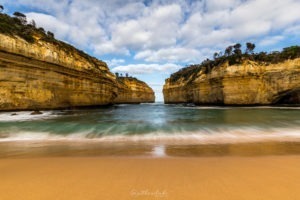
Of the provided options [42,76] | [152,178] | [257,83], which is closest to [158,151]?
[152,178]

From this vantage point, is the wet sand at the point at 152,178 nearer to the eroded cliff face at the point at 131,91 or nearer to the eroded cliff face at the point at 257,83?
the eroded cliff face at the point at 257,83

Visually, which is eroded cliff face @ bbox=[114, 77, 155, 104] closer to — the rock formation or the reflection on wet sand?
the rock formation

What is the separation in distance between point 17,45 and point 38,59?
230 cm

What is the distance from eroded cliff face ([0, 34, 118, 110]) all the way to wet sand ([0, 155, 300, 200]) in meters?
16.0

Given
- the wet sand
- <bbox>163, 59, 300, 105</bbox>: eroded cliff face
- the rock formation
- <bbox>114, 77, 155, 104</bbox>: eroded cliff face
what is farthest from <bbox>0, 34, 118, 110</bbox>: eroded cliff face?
<bbox>114, 77, 155, 104</bbox>: eroded cliff face

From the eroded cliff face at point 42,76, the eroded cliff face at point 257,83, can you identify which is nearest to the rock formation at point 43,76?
the eroded cliff face at point 42,76

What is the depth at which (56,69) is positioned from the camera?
2116 centimetres

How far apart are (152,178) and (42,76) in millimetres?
20858

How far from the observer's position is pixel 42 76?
1958cm

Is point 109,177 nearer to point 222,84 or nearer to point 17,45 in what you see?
point 17,45

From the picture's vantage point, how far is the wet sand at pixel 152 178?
2.49 metres

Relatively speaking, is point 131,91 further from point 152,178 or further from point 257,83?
point 152,178

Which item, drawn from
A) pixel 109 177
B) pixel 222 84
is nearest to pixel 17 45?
pixel 109 177

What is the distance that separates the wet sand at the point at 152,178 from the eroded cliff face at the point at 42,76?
16.0 m
